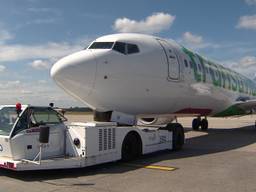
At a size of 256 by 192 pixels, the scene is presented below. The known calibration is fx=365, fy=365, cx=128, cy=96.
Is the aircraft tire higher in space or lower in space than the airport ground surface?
higher

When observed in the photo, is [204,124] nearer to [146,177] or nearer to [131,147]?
[131,147]

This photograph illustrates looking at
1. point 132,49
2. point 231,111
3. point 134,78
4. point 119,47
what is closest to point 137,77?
point 134,78

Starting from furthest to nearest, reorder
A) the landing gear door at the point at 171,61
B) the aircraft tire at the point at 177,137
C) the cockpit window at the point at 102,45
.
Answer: the landing gear door at the point at 171,61 → the aircraft tire at the point at 177,137 → the cockpit window at the point at 102,45

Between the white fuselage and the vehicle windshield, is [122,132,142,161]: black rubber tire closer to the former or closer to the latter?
the white fuselage

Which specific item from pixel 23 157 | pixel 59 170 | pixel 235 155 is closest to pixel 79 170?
pixel 59 170

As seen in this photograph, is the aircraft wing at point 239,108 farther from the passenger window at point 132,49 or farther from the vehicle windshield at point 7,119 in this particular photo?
the vehicle windshield at point 7,119

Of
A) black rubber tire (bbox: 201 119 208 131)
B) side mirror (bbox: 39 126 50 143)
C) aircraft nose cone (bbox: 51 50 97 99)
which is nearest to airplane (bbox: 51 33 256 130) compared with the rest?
aircraft nose cone (bbox: 51 50 97 99)

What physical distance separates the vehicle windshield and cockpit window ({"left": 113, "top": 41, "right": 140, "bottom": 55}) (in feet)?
12.5

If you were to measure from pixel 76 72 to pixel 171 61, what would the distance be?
168 inches

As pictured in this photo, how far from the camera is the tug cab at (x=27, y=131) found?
26.6 feet

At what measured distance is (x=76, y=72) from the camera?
400 inches

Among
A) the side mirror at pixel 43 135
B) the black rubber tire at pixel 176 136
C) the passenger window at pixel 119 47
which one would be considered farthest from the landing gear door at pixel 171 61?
the side mirror at pixel 43 135

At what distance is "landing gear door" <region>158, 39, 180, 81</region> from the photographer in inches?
511

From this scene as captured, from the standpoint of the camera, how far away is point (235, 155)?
455 inches
